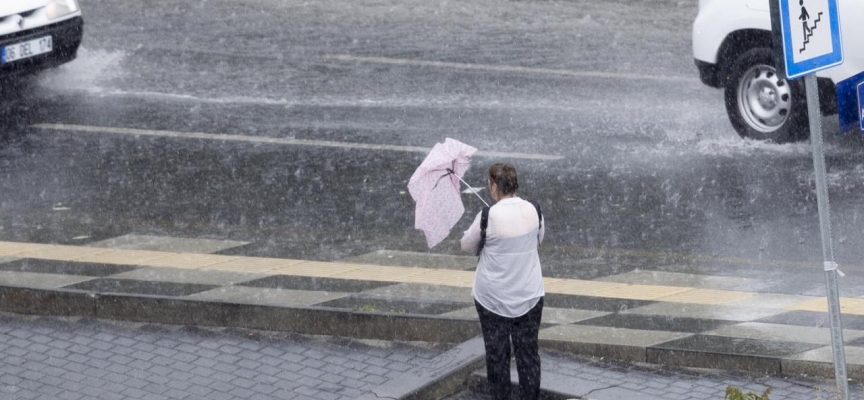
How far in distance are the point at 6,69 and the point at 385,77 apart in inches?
141

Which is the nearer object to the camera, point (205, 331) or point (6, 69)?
point (205, 331)

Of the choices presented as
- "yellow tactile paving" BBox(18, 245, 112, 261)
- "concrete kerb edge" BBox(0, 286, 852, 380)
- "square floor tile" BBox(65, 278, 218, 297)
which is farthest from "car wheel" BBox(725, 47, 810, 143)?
"yellow tactile paving" BBox(18, 245, 112, 261)

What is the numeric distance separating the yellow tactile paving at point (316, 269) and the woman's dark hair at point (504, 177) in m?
2.53

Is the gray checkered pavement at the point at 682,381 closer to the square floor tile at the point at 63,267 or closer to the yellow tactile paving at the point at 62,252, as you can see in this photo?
the square floor tile at the point at 63,267

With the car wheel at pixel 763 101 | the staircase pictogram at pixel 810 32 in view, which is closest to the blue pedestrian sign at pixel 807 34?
the staircase pictogram at pixel 810 32

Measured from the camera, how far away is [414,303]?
8.71 metres

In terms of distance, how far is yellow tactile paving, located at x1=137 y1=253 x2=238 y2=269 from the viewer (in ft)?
31.3

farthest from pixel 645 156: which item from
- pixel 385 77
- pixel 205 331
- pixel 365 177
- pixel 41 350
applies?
pixel 41 350

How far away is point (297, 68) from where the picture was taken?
15.2 meters

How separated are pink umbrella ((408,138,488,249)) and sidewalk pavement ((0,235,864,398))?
1.17 m

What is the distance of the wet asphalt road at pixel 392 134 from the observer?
10.3m

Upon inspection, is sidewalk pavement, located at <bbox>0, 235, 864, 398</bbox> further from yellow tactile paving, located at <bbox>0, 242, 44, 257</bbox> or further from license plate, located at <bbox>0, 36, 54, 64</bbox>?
license plate, located at <bbox>0, 36, 54, 64</bbox>

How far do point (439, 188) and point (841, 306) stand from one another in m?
2.73

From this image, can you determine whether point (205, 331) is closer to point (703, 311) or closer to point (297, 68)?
point (703, 311)
